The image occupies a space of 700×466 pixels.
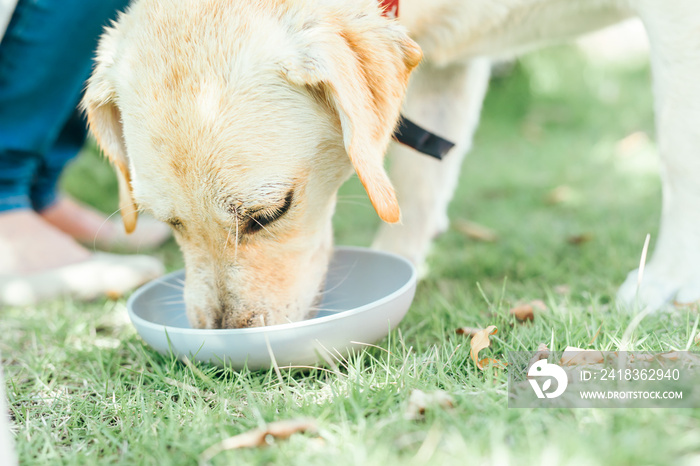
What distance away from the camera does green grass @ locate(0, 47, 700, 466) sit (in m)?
1.11

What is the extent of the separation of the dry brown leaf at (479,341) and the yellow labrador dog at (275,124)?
1.40ft

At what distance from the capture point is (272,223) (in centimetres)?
171

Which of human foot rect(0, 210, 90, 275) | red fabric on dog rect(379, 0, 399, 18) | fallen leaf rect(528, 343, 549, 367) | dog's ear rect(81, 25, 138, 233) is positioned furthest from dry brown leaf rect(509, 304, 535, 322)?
human foot rect(0, 210, 90, 275)

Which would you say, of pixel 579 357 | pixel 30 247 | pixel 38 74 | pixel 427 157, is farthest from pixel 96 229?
pixel 579 357

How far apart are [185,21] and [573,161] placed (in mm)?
3783

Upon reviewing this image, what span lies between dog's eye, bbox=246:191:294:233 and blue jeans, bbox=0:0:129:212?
1625mm

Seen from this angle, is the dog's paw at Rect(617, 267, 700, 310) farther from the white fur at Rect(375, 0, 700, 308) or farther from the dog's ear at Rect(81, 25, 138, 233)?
the dog's ear at Rect(81, 25, 138, 233)

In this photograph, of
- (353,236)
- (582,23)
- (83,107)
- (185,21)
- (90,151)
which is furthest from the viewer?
(90,151)

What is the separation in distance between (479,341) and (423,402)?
1.33 ft

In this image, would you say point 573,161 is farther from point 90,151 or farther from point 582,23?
point 90,151

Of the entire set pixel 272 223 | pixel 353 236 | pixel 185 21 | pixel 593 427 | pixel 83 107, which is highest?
pixel 185 21

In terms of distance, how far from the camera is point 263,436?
3.91 ft

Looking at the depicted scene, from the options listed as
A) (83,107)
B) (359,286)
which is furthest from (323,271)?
(83,107)

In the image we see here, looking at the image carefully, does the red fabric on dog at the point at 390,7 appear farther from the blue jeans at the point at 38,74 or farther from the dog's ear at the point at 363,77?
the blue jeans at the point at 38,74
